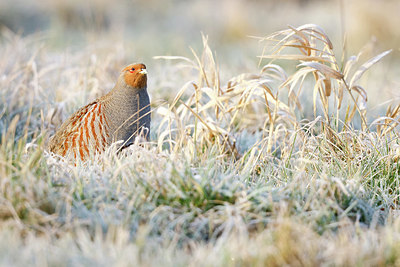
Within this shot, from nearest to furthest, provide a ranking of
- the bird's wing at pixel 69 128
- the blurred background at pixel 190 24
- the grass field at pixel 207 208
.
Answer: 1. the grass field at pixel 207 208
2. the bird's wing at pixel 69 128
3. the blurred background at pixel 190 24

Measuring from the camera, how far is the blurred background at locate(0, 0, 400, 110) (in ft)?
25.8

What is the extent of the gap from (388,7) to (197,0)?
6.20 metres

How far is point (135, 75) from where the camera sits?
11.0 feet

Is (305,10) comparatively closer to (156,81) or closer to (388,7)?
(388,7)

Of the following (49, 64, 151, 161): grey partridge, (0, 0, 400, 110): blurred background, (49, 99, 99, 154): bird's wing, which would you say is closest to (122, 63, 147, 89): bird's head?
(49, 64, 151, 161): grey partridge

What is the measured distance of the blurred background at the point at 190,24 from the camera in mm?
7867

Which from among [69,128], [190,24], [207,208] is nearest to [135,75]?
[69,128]

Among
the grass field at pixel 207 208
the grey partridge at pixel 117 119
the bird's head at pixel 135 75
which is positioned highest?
the bird's head at pixel 135 75

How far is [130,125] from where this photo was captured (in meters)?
3.34

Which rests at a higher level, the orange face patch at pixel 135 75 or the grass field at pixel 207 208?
the orange face patch at pixel 135 75

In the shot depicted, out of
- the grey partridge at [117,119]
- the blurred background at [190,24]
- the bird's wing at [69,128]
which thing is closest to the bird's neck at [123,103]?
the grey partridge at [117,119]

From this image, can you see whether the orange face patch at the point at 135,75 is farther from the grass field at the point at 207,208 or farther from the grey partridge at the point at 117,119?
the grass field at the point at 207,208

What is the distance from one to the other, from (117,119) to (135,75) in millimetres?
313

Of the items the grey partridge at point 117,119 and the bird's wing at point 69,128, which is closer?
the grey partridge at point 117,119
